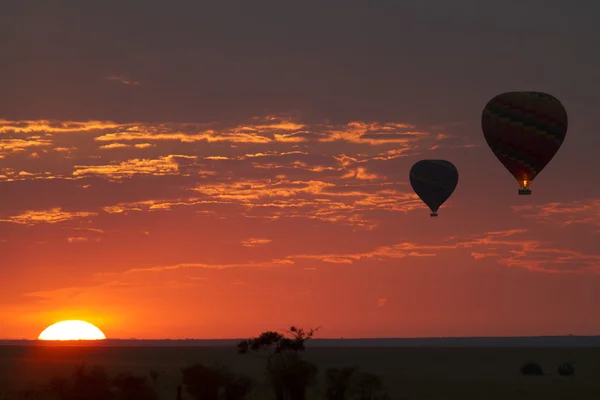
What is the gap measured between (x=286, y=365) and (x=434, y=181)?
147 feet

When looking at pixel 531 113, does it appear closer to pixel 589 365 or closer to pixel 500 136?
pixel 500 136

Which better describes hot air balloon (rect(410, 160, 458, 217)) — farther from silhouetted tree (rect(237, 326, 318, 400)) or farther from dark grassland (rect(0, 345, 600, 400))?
silhouetted tree (rect(237, 326, 318, 400))

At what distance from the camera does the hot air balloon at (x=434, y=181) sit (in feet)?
327

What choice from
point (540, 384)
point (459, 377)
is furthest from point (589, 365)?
point (540, 384)

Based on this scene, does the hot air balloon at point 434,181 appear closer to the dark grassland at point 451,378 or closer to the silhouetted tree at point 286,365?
the dark grassland at point 451,378

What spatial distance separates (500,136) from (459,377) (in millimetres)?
40403

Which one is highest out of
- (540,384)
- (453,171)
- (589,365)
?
(453,171)

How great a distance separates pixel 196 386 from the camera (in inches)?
2499

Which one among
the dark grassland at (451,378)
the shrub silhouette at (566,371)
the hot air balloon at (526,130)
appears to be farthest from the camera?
the shrub silhouette at (566,371)

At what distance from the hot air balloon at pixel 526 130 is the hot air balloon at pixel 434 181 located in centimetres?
1769

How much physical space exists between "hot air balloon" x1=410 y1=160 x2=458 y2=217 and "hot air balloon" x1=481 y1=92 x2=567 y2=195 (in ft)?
58.0

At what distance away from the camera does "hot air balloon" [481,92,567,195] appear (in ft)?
263

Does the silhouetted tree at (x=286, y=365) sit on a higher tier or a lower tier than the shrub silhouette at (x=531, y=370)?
lower

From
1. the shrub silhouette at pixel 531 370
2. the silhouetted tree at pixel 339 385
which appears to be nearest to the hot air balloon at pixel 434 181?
the shrub silhouette at pixel 531 370
